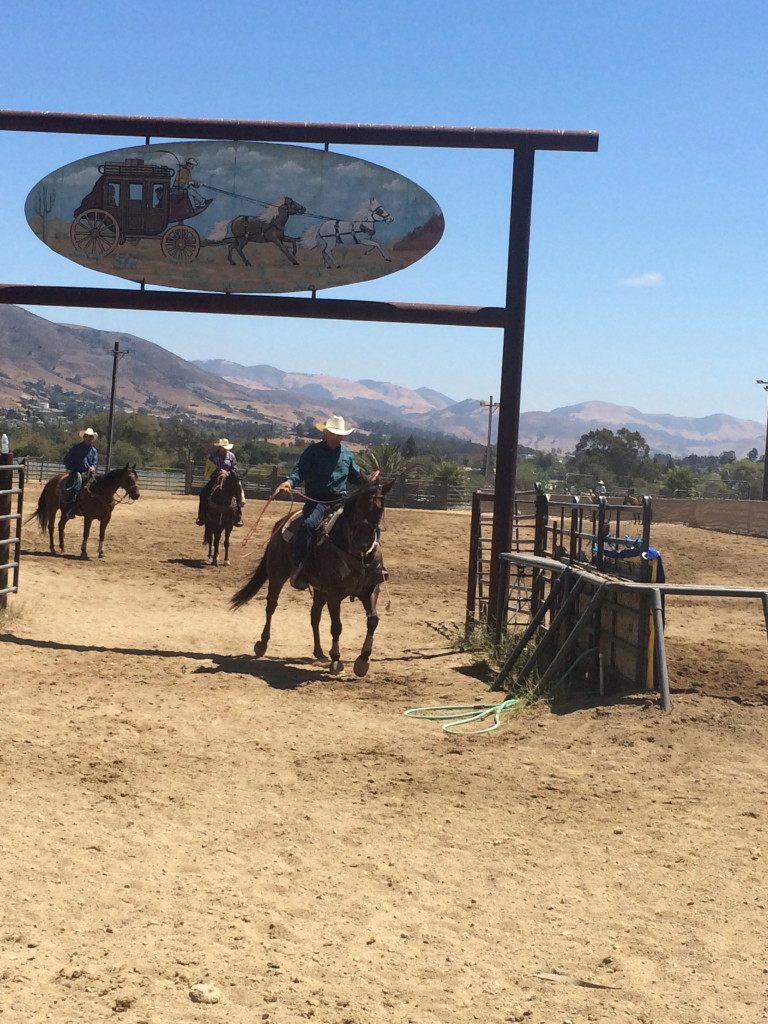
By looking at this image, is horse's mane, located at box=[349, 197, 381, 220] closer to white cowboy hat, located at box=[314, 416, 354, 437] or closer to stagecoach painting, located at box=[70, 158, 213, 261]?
stagecoach painting, located at box=[70, 158, 213, 261]

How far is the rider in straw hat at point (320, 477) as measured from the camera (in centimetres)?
1005

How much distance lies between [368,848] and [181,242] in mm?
7215

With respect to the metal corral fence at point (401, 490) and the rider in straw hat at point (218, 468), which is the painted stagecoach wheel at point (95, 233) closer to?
the rider in straw hat at point (218, 468)

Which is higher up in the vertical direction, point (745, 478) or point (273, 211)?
point (273, 211)

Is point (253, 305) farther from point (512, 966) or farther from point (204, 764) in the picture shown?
point (512, 966)

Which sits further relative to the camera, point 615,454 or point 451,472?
point 615,454

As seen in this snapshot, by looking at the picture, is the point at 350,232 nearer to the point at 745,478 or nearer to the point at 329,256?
the point at 329,256

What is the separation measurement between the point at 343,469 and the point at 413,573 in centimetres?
930

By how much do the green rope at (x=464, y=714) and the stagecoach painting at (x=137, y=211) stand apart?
5.31 meters

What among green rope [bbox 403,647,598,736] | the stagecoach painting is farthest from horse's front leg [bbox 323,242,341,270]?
green rope [bbox 403,647,598,736]

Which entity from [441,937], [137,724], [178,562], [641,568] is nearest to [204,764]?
[137,724]

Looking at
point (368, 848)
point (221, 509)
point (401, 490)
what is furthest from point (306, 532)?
point (401, 490)

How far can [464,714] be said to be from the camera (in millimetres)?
8078

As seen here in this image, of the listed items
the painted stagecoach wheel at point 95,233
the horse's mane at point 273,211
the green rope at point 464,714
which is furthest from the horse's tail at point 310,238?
the green rope at point 464,714
